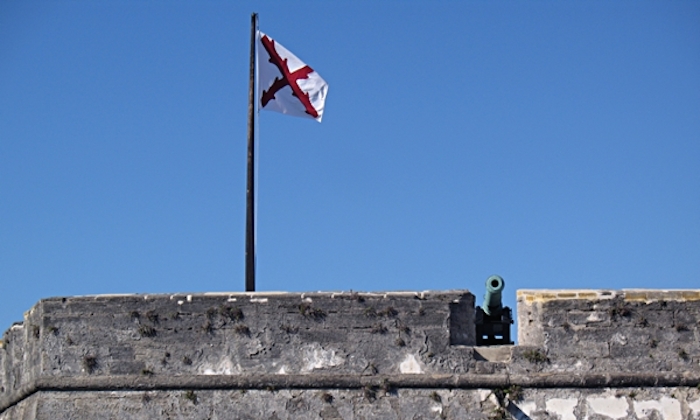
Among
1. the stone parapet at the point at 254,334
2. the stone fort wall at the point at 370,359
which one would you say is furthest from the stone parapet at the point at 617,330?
the stone parapet at the point at 254,334

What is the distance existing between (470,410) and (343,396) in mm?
1387

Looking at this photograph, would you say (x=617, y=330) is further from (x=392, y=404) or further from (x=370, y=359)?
(x=370, y=359)

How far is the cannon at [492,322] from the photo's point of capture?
1764 centimetres

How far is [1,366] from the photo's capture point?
64.0 feet

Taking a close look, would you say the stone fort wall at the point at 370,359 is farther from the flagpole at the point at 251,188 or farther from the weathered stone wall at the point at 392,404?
the flagpole at the point at 251,188

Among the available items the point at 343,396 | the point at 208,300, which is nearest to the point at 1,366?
the point at 208,300

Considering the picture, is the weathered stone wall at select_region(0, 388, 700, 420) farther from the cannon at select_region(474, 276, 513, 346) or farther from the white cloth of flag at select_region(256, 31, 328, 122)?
the white cloth of flag at select_region(256, 31, 328, 122)

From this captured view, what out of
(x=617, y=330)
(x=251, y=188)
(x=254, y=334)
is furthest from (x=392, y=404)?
(x=251, y=188)

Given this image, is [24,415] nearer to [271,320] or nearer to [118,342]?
[118,342]

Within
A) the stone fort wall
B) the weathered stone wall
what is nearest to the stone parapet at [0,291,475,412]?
the stone fort wall

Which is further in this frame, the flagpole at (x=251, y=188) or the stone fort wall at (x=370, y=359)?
the flagpole at (x=251, y=188)

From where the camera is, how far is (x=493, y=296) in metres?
17.4

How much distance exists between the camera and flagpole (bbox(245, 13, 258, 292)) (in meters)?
18.6

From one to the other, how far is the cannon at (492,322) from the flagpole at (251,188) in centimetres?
275
